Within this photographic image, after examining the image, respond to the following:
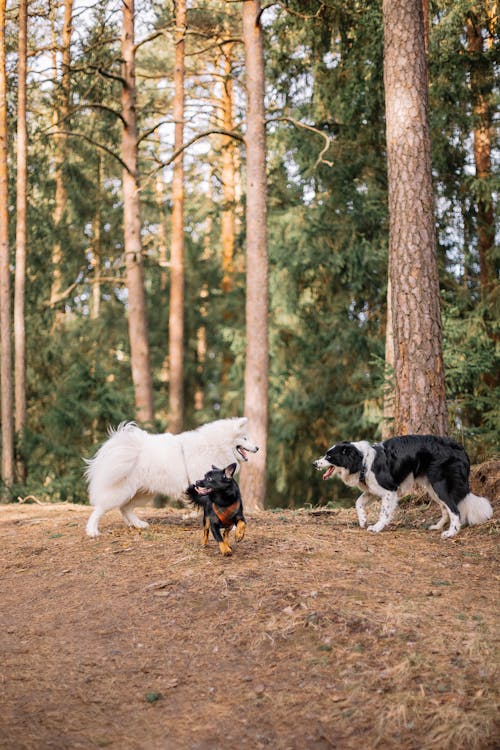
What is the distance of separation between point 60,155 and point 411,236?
48.3 ft

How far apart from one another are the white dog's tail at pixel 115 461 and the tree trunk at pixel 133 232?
8.79 m

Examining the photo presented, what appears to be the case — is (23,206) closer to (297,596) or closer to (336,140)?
(336,140)

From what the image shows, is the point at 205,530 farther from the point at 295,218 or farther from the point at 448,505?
the point at 295,218

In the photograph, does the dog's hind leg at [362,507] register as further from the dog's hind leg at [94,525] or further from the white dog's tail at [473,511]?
the dog's hind leg at [94,525]

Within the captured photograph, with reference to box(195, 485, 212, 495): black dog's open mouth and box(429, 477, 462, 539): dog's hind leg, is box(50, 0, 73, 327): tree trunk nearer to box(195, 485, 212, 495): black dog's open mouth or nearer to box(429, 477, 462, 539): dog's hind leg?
box(195, 485, 212, 495): black dog's open mouth

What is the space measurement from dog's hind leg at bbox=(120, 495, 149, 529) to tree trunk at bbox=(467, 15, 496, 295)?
34.2 feet

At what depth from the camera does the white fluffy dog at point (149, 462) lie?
8.19 metres

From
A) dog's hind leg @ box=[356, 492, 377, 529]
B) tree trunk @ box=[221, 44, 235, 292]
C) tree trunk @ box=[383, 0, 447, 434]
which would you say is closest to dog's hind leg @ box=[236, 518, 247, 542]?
dog's hind leg @ box=[356, 492, 377, 529]

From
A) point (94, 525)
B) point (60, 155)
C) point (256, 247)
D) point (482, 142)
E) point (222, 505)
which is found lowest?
point (94, 525)

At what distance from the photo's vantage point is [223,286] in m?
27.0

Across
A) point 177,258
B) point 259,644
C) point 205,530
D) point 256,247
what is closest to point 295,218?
point 177,258

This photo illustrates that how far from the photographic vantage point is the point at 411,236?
9078 mm

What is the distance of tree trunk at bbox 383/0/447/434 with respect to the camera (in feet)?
28.8

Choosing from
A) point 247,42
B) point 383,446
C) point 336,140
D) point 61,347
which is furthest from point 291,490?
point 383,446
